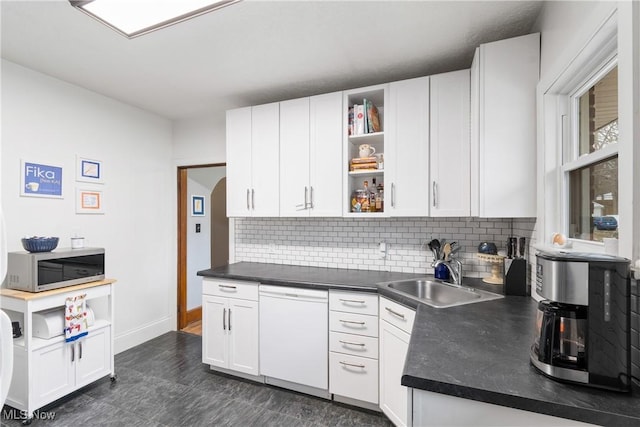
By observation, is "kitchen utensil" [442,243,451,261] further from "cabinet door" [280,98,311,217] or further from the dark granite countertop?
"cabinet door" [280,98,311,217]

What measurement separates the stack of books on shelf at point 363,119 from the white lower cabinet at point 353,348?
131 centimetres

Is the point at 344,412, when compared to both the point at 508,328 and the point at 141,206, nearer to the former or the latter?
the point at 508,328

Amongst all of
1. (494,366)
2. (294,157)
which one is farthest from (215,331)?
(494,366)

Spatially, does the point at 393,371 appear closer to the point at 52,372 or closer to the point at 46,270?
the point at 52,372

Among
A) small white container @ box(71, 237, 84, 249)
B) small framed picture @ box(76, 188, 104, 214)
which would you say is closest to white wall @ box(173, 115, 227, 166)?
small framed picture @ box(76, 188, 104, 214)

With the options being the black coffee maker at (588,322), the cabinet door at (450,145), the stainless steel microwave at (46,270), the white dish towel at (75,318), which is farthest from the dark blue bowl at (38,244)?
the black coffee maker at (588,322)

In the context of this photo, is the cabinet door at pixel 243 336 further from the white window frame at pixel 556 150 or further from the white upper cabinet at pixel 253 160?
the white window frame at pixel 556 150

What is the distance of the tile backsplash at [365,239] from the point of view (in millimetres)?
2471

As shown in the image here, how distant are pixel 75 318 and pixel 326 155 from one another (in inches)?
90.2

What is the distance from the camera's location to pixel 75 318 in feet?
7.45

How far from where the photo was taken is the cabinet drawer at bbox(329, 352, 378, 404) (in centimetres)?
213

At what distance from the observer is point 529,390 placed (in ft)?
2.76

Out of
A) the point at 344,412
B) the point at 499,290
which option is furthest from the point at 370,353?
the point at 499,290

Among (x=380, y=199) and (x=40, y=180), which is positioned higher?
(x=40, y=180)
